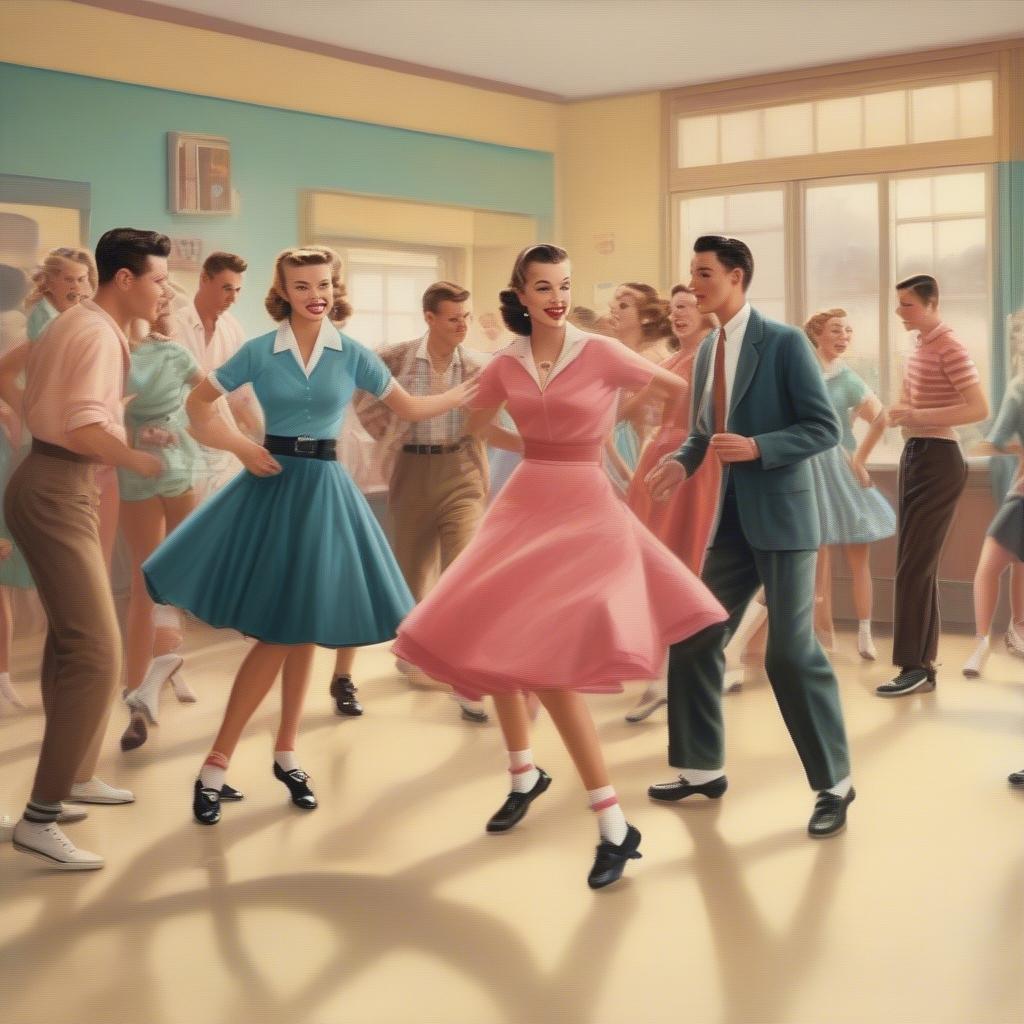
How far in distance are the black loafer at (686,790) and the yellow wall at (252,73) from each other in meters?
4.20

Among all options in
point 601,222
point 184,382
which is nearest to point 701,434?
point 184,382

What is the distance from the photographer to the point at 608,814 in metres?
3.33

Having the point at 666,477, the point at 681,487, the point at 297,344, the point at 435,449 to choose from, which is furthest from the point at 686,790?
the point at 435,449

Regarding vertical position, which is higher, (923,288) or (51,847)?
(923,288)

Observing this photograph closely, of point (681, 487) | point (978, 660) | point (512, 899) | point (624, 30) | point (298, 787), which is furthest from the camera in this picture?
point (624, 30)

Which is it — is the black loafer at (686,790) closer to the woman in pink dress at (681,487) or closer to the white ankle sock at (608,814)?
the white ankle sock at (608,814)

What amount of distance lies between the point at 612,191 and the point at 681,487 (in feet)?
12.8

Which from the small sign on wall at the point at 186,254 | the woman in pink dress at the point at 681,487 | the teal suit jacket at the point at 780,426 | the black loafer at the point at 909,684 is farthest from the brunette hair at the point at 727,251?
the small sign on wall at the point at 186,254

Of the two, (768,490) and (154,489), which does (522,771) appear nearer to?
(768,490)

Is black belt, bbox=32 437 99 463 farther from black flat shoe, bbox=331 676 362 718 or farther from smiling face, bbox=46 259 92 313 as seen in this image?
black flat shoe, bbox=331 676 362 718

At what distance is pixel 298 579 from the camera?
3.66 m

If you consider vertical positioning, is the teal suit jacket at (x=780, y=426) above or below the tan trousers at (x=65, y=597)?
above

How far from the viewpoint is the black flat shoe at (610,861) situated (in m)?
3.30

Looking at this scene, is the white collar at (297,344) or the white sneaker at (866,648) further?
the white sneaker at (866,648)
